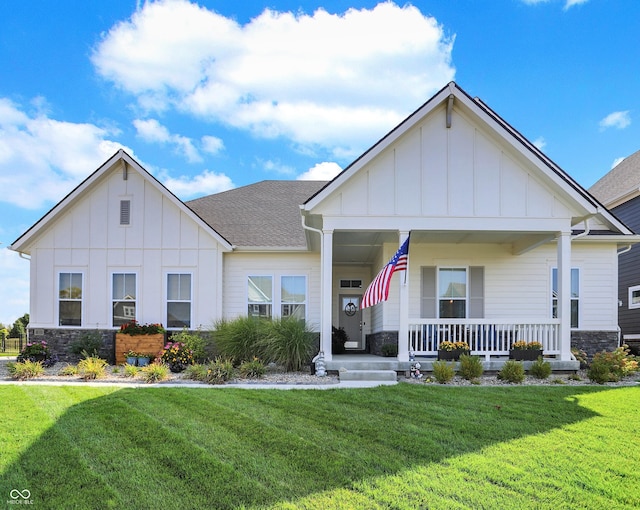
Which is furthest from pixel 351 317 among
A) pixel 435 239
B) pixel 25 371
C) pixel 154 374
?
Result: pixel 25 371

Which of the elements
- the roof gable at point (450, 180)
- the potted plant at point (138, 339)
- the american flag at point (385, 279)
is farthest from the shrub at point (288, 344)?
the potted plant at point (138, 339)

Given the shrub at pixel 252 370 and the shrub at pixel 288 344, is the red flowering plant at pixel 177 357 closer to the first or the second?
the shrub at pixel 288 344

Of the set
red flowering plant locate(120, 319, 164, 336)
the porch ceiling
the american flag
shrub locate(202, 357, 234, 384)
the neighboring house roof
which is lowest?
shrub locate(202, 357, 234, 384)

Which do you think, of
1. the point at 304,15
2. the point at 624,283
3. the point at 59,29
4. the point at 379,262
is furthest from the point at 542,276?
the point at 59,29

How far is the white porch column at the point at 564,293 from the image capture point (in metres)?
12.3

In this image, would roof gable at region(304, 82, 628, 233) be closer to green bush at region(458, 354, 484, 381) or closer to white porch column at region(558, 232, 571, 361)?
white porch column at region(558, 232, 571, 361)

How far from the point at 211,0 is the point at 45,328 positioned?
34.9 feet

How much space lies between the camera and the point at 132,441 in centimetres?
621

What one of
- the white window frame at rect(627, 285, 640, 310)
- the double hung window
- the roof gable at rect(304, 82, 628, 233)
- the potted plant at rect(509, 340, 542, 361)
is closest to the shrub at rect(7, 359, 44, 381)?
the double hung window

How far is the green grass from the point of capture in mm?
4633

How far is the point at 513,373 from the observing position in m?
10.9

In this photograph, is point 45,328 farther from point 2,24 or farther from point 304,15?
point 304,15

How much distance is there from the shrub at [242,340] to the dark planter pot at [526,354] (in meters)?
5.98
